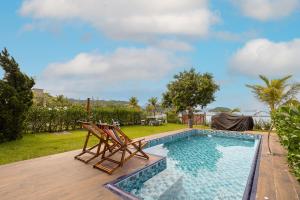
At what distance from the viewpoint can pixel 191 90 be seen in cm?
2133

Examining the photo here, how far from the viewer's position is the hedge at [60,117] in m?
12.9

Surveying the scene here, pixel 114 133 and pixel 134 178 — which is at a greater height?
pixel 114 133

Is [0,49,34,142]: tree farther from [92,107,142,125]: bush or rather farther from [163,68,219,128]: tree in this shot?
[163,68,219,128]: tree

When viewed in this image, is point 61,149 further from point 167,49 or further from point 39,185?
point 167,49

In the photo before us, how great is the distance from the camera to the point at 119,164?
18.6 ft

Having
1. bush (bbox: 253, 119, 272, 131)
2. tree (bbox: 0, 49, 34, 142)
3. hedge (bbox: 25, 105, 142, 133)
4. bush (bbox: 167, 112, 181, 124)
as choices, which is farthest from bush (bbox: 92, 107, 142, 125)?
bush (bbox: 253, 119, 272, 131)

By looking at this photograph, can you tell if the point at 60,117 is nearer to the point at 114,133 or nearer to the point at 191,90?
the point at 114,133

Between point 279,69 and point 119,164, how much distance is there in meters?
16.3

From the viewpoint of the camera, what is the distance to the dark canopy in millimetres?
16203

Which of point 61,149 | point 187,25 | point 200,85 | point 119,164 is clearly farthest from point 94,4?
point 200,85

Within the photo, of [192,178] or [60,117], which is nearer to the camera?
[192,178]

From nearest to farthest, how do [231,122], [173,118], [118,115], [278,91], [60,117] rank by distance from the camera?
[60,117] < [278,91] < [231,122] < [118,115] < [173,118]

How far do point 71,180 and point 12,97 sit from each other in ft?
21.5

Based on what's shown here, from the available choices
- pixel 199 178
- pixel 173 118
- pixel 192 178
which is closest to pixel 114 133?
pixel 192 178
